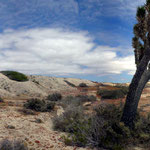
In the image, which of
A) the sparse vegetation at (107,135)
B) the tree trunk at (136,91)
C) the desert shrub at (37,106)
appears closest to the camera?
the sparse vegetation at (107,135)

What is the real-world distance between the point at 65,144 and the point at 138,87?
341 centimetres

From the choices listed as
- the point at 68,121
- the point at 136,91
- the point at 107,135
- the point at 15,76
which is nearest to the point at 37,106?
the point at 68,121

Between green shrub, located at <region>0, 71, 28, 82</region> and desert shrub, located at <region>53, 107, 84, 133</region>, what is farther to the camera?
green shrub, located at <region>0, 71, 28, 82</region>

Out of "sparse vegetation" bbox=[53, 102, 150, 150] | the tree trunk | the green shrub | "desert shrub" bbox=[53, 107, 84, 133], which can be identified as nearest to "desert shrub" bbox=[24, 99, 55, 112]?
"desert shrub" bbox=[53, 107, 84, 133]

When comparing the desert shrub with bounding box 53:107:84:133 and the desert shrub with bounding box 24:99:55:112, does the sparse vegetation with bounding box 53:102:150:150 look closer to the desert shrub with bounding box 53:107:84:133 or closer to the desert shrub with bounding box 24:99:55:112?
the desert shrub with bounding box 53:107:84:133

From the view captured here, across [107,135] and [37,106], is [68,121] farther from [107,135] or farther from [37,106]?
[37,106]

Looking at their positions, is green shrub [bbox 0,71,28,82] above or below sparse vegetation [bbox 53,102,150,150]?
above

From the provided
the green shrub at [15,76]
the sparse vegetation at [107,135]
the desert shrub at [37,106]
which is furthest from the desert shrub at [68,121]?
the green shrub at [15,76]

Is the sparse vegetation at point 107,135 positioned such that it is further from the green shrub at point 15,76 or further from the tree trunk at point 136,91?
the green shrub at point 15,76

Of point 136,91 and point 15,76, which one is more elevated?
point 15,76

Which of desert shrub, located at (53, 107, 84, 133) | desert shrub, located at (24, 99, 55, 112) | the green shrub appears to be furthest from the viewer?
the green shrub

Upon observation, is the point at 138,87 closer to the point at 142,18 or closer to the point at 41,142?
the point at 142,18

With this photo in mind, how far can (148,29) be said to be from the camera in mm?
7297

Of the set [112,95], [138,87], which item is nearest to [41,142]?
[138,87]
